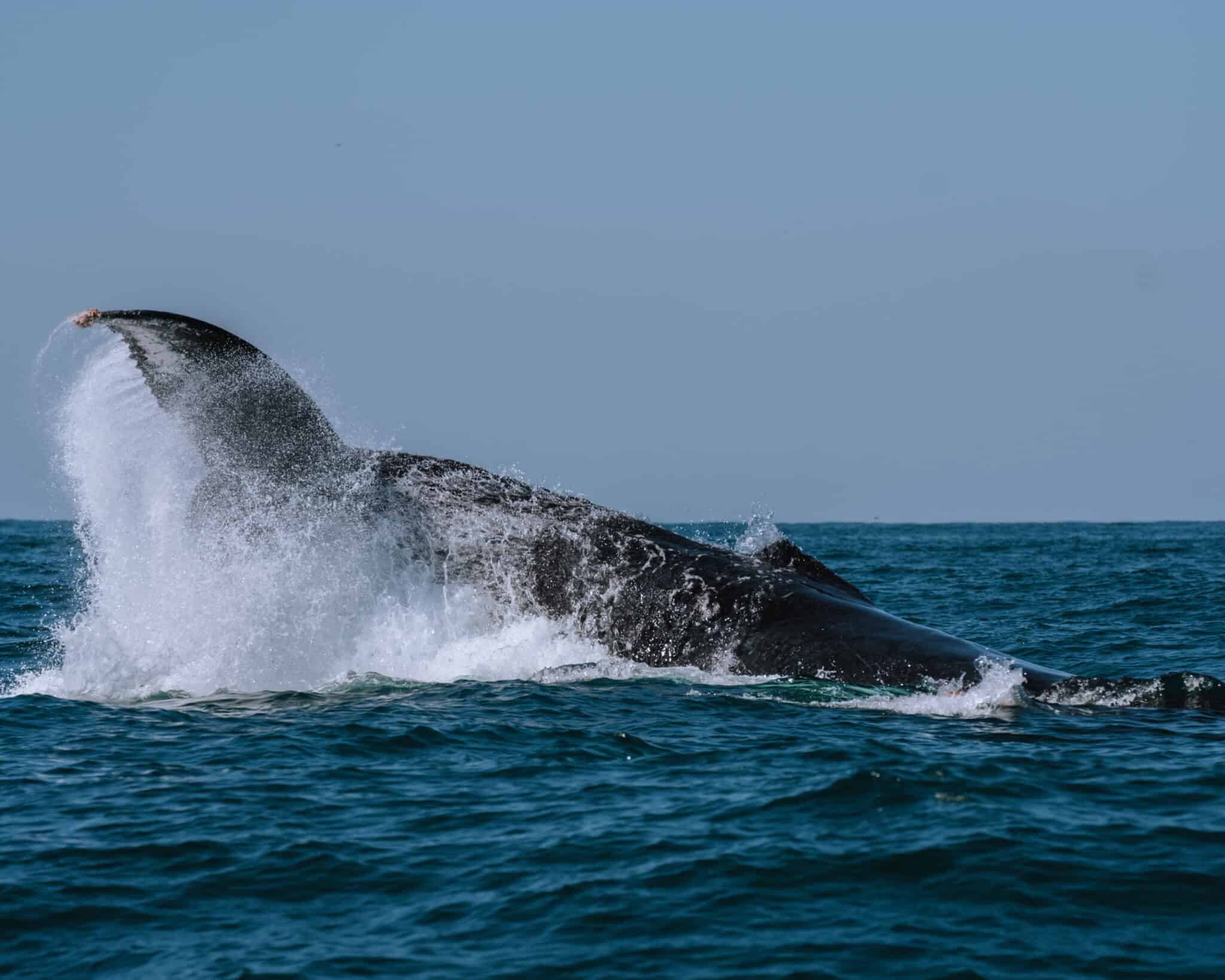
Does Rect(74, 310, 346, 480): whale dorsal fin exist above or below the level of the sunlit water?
above

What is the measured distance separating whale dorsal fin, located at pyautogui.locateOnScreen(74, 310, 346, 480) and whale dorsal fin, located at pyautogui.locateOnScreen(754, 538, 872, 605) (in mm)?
4328

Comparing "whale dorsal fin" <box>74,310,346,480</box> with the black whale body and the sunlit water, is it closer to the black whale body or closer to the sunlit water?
A: the black whale body

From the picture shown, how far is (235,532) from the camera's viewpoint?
1332cm

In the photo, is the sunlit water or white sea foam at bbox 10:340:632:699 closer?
the sunlit water

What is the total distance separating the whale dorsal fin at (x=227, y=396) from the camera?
11836mm

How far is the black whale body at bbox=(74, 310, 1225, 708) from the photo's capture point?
1220cm

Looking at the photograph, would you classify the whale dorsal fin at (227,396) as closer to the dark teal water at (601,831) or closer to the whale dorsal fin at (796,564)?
the dark teal water at (601,831)

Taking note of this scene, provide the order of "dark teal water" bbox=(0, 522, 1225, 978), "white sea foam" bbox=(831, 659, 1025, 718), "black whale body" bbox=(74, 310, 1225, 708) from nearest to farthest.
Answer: "dark teal water" bbox=(0, 522, 1225, 978) < "white sea foam" bbox=(831, 659, 1025, 718) < "black whale body" bbox=(74, 310, 1225, 708)

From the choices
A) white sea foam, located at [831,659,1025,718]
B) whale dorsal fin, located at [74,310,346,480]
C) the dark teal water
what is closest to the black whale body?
whale dorsal fin, located at [74,310,346,480]


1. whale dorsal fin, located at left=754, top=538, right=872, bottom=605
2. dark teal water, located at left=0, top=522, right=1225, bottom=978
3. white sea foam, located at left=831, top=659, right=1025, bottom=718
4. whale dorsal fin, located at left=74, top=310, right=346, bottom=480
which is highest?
whale dorsal fin, located at left=74, top=310, right=346, bottom=480

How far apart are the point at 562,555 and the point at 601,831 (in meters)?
5.53

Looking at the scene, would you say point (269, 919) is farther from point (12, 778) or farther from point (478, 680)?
point (478, 680)

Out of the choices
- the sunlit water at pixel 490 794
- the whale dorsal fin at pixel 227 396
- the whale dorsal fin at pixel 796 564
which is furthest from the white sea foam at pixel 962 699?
the whale dorsal fin at pixel 227 396

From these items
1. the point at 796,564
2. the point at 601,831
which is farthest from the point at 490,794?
the point at 796,564
